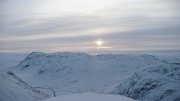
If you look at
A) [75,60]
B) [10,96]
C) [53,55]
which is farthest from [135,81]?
[53,55]

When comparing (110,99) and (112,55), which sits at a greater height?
(110,99)

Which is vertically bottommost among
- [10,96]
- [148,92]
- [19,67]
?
[19,67]

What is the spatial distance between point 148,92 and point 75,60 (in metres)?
70.3

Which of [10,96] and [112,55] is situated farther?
[112,55]

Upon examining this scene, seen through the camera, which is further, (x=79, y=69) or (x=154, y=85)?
(x=79, y=69)

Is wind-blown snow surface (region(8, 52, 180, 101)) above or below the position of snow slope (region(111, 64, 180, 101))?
below

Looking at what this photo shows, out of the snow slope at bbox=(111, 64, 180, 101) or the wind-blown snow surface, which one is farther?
the wind-blown snow surface

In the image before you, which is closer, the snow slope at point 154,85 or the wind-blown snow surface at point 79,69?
the snow slope at point 154,85

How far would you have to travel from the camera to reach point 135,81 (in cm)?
5419

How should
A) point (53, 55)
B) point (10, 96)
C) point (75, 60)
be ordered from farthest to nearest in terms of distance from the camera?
point (53, 55), point (75, 60), point (10, 96)

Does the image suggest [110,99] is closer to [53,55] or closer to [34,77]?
[34,77]

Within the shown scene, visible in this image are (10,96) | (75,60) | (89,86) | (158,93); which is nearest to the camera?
(10,96)

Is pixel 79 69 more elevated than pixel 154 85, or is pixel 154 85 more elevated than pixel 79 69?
pixel 154 85

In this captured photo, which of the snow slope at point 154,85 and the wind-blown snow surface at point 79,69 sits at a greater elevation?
the snow slope at point 154,85
